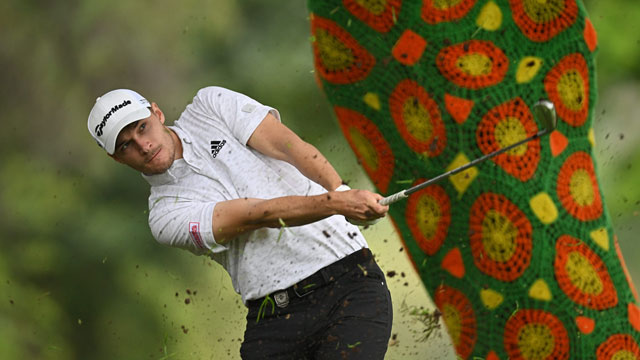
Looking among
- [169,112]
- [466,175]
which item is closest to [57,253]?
[169,112]

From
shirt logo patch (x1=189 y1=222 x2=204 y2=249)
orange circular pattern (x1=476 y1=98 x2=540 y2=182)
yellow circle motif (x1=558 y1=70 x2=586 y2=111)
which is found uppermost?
yellow circle motif (x1=558 y1=70 x2=586 y2=111)

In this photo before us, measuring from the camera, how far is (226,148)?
8.70ft

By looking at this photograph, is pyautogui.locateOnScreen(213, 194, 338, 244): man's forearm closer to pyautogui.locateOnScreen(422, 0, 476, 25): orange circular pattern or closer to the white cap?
the white cap

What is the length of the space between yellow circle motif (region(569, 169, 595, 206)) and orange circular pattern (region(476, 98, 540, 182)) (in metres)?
0.12

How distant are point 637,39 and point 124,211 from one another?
2.90 metres

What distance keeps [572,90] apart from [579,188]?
283 millimetres

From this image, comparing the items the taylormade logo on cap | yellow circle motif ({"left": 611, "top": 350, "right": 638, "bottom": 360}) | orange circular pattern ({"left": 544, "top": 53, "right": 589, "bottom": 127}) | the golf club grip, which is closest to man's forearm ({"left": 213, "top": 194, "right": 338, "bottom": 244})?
the golf club grip

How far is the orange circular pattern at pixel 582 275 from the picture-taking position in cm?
258

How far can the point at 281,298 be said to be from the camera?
2.59 m

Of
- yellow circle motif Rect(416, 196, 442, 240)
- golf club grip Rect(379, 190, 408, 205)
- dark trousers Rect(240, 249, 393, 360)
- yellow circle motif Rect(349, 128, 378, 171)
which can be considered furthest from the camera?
yellow circle motif Rect(349, 128, 378, 171)

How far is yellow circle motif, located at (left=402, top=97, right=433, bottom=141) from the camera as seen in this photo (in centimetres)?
271

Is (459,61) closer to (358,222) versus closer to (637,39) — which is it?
(358,222)

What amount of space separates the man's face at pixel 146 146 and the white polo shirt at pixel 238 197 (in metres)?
0.04

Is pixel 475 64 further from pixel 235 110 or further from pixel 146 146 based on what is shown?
pixel 146 146
